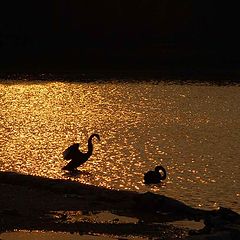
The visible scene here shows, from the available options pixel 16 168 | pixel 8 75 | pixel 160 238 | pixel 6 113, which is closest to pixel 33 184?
pixel 16 168

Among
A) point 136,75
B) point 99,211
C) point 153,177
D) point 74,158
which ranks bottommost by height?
point 99,211

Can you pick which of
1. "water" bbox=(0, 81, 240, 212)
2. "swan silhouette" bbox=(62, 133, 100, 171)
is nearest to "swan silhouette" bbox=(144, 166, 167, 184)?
"water" bbox=(0, 81, 240, 212)

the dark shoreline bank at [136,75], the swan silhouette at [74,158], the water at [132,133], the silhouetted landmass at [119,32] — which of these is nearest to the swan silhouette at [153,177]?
the water at [132,133]

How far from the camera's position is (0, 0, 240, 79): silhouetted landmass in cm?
8769

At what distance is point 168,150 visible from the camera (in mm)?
33719

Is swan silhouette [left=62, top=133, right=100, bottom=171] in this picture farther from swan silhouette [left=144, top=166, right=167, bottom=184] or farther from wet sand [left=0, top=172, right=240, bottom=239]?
wet sand [left=0, top=172, right=240, bottom=239]

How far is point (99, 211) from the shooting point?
20.8 m

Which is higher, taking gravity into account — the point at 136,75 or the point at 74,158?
the point at 136,75

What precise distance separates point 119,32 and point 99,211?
314ft

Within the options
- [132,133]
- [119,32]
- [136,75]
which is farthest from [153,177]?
[119,32]

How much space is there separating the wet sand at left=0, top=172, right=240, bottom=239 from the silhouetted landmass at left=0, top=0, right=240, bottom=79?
57.7m

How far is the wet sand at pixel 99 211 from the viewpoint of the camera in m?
18.8

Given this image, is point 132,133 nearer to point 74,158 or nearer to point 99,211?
point 74,158

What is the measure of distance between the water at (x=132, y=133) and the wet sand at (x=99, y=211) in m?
2.39
